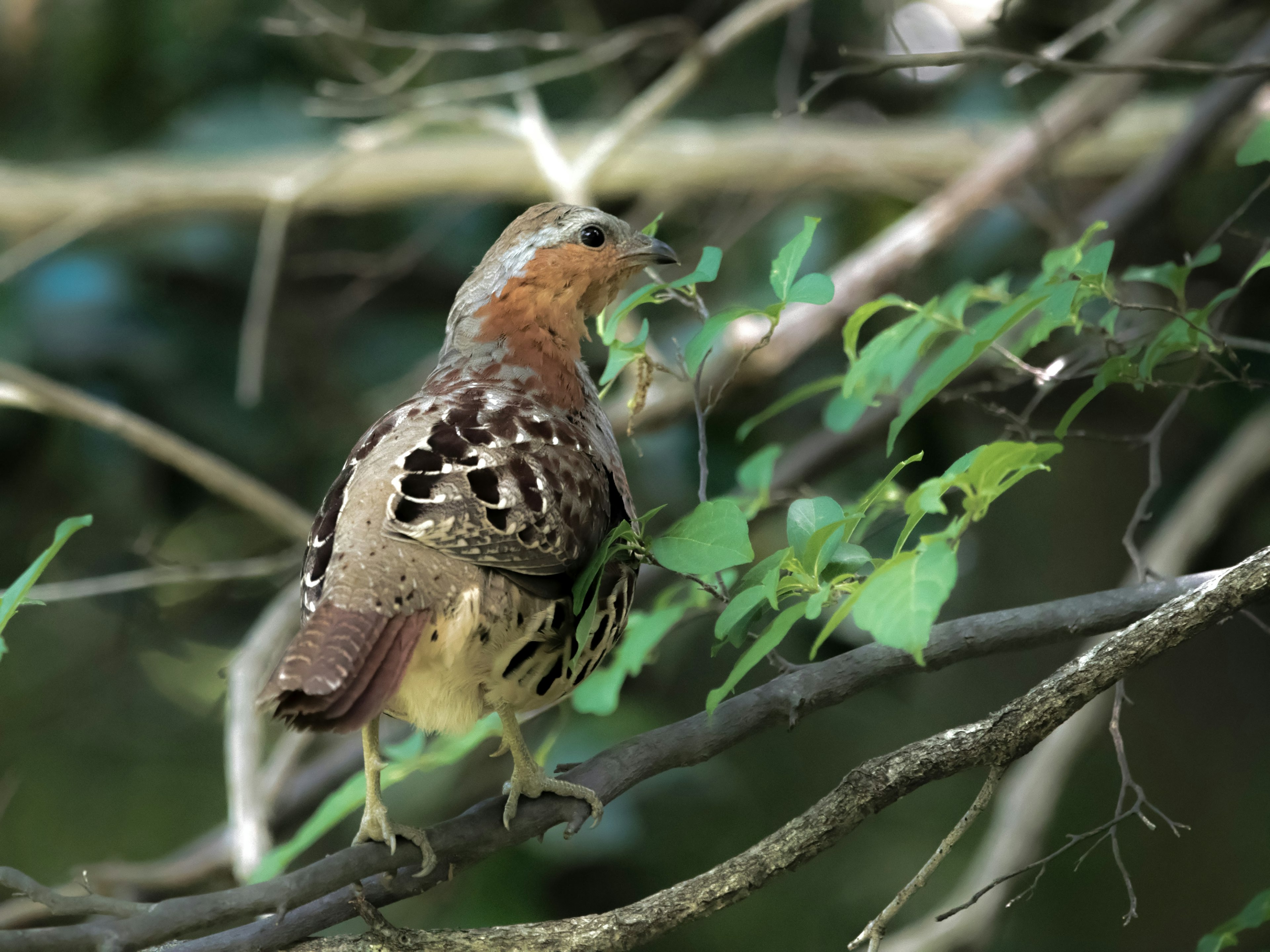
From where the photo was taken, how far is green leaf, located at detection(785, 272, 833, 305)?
1909 mm

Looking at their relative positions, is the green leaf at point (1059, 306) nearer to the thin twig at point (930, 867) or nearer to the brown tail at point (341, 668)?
the thin twig at point (930, 867)

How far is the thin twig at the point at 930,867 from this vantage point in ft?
5.22

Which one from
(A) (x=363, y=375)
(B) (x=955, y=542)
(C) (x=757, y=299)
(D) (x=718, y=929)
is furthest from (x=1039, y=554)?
(B) (x=955, y=542)

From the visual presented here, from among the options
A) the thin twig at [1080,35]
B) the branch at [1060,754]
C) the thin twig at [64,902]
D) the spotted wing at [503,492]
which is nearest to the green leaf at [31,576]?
the thin twig at [64,902]

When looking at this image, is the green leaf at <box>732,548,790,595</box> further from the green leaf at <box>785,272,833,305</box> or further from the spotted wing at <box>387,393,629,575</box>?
the green leaf at <box>785,272,833,305</box>

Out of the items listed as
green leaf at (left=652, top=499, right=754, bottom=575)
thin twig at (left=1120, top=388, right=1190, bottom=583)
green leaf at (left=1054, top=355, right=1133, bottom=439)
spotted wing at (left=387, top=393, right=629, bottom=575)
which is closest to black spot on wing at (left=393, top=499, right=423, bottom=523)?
spotted wing at (left=387, top=393, right=629, bottom=575)

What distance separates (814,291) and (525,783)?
3.20 feet

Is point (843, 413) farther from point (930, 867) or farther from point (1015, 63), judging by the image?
point (930, 867)

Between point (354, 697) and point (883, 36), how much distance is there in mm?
4839

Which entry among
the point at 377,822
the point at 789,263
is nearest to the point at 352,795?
the point at 377,822

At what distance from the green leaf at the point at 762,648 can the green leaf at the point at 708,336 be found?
556 mm

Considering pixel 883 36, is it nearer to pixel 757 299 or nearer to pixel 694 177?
pixel 694 177

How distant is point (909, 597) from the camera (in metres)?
1.28

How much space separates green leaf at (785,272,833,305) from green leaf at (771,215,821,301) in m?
0.02
